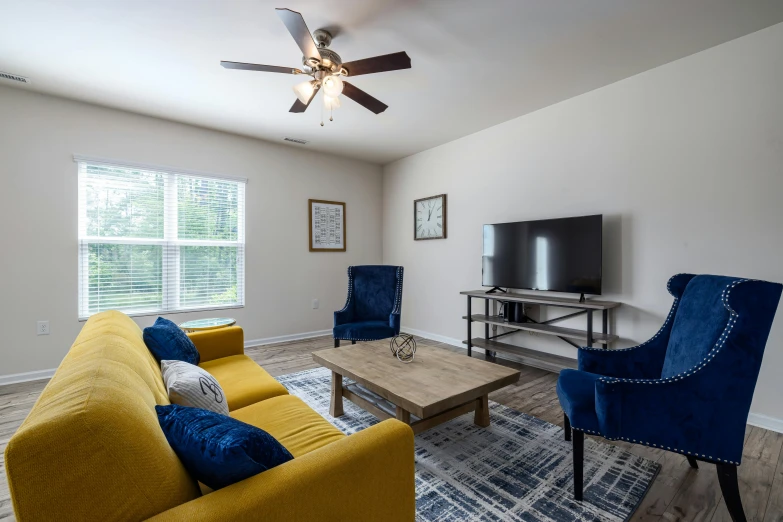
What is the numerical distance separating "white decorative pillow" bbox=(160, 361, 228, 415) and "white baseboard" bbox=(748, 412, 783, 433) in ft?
10.7

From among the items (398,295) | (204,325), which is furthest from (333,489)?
(398,295)

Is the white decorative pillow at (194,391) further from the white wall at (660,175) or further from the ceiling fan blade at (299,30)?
the white wall at (660,175)

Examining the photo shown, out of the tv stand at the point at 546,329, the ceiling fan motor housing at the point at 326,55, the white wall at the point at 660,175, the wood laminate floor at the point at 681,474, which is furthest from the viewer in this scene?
the tv stand at the point at 546,329

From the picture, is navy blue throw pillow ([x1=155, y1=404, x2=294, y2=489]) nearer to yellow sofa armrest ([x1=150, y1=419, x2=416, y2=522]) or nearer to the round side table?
yellow sofa armrest ([x1=150, y1=419, x2=416, y2=522])

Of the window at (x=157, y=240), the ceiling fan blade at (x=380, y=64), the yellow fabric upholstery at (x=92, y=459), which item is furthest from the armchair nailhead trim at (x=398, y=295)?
the yellow fabric upholstery at (x=92, y=459)

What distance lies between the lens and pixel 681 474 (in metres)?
1.80

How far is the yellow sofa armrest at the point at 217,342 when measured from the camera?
7.97 feet

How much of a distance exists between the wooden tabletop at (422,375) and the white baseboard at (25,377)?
2722 millimetres

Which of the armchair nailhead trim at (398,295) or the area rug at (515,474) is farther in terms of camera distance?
the armchair nailhead trim at (398,295)

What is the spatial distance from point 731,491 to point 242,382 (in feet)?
7.37

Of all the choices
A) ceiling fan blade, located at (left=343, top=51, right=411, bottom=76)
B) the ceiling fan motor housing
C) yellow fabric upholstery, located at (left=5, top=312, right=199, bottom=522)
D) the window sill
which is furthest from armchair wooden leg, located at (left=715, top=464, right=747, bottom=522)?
the window sill

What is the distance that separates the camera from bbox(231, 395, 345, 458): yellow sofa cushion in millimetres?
1350

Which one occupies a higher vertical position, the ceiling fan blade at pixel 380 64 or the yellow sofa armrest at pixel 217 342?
the ceiling fan blade at pixel 380 64

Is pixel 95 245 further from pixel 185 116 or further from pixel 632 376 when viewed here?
pixel 632 376
